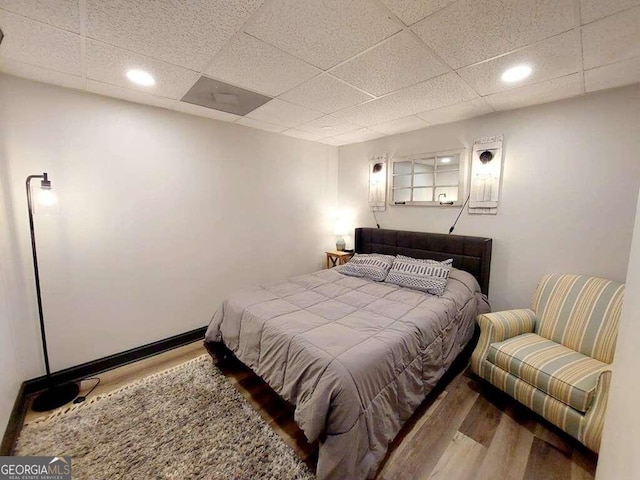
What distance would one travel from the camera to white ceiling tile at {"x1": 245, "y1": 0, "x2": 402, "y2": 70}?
129cm

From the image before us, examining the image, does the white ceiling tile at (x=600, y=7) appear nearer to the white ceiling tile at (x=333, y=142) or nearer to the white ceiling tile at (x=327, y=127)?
the white ceiling tile at (x=327, y=127)

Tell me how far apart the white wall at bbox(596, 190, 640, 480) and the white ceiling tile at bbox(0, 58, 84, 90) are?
340 cm

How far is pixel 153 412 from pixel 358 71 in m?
2.87

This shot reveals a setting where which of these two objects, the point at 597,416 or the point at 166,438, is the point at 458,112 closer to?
the point at 597,416

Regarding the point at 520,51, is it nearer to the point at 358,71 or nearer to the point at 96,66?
the point at 358,71

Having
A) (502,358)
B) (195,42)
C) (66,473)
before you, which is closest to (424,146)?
(502,358)

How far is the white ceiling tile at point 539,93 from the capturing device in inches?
79.5

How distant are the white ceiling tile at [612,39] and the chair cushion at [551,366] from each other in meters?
1.99

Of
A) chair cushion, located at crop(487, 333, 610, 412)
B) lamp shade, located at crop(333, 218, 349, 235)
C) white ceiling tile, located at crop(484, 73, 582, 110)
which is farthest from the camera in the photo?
lamp shade, located at crop(333, 218, 349, 235)

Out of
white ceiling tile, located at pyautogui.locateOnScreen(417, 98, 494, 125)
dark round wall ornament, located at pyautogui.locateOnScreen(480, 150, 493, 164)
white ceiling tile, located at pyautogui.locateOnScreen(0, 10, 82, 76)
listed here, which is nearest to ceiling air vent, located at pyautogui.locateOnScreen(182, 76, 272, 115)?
white ceiling tile, located at pyautogui.locateOnScreen(0, 10, 82, 76)

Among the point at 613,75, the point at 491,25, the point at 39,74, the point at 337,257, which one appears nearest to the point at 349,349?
the point at 491,25

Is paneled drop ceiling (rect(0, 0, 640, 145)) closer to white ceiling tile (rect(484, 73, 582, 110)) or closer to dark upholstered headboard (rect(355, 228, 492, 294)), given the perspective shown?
white ceiling tile (rect(484, 73, 582, 110))

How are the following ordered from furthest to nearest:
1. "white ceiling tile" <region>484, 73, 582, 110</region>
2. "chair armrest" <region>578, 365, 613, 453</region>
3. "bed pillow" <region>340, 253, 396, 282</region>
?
"bed pillow" <region>340, 253, 396, 282</region> < "white ceiling tile" <region>484, 73, 582, 110</region> < "chair armrest" <region>578, 365, 613, 453</region>

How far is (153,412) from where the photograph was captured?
189 cm
